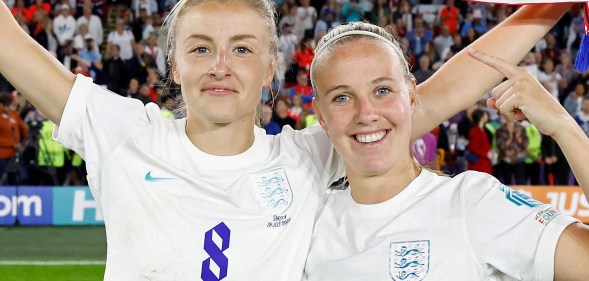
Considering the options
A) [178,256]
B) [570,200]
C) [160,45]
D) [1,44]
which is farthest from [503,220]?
[160,45]

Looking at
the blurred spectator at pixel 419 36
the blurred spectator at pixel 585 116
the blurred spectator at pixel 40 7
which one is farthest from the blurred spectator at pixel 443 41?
the blurred spectator at pixel 40 7

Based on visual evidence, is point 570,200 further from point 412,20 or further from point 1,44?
point 1,44

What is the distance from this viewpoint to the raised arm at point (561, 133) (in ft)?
9.09

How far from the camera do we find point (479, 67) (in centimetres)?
346

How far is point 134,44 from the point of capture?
1662 cm

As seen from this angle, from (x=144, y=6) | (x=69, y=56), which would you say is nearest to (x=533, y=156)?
(x=69, y=56)

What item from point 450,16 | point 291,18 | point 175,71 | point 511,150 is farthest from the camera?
point 450,16

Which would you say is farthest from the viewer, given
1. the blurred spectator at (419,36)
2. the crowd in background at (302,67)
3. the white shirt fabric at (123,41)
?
the blurred spectator at (419,36)

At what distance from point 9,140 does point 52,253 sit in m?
3.70

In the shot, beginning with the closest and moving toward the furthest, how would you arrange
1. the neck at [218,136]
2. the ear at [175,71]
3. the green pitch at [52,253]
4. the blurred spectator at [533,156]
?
1. the neck at [218,136]
2. the ear at [175,71]
3. the green pitch at [52,253]
4. the blurred spectator at [533,156]

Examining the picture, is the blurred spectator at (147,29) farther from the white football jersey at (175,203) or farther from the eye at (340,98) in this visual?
the eye at (340,98)

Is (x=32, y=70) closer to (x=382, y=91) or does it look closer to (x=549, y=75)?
(x=382, y=91)

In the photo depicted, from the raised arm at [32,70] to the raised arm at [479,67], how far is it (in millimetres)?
1315

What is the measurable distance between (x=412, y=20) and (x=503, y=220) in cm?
1594
